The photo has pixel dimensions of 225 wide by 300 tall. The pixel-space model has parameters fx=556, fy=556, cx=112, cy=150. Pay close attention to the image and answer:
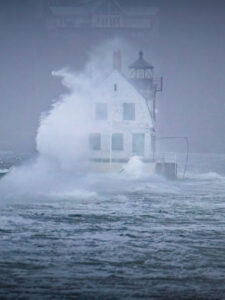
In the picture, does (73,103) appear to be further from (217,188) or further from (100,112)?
(217,188)

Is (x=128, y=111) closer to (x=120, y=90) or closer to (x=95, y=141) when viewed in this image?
(x=120, y=90)

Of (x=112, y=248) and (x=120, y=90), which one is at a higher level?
(x=120, y=90)

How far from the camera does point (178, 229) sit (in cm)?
2931

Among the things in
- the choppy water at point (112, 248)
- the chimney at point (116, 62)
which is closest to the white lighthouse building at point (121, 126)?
the chimney at point (116, 62)

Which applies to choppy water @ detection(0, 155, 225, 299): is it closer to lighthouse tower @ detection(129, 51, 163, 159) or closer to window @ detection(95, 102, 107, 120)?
window @ detection(95, 102, 107, 120)

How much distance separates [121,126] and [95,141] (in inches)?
124

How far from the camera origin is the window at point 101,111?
59.0 metres

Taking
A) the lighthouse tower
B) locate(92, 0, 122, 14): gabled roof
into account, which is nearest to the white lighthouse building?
the lighthouse tower

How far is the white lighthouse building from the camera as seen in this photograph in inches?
2282

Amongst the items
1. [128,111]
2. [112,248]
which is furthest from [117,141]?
[112,248]

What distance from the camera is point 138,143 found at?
58031 millimetres

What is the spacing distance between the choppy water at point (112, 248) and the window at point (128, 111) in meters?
16.5

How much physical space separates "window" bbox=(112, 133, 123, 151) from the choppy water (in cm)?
1515

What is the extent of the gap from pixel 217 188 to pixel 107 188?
1144 centimetres
